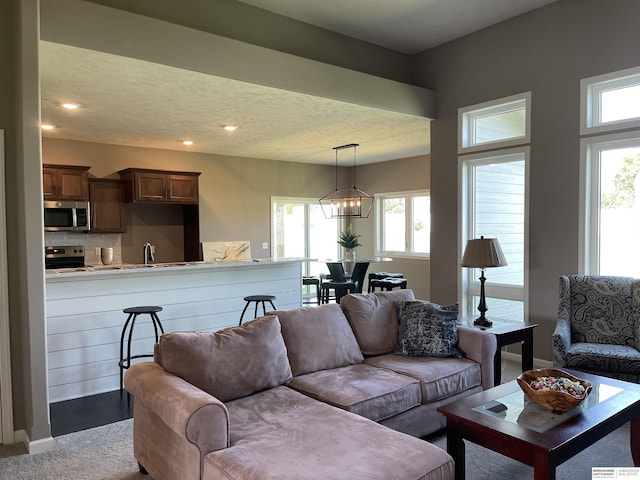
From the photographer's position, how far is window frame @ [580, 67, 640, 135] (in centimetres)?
400

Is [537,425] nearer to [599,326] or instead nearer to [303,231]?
[599,326]

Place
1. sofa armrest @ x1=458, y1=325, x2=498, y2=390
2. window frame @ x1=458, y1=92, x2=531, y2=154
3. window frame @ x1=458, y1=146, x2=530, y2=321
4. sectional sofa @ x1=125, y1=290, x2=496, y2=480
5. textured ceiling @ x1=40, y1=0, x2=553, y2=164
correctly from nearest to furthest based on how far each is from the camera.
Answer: sectional sofa @ x1=125, y1=290, x2=496, y2=480
sofa armrest @ x1=458, y1=325, x2=498, y2=390
textured ceiling @ x1=40, y1=0, x2=553, y2=164
window frame @ x1=458, y1=92, x2=531, y2=154
window frame @ x1=458, y1=146, x2=530, y2=321

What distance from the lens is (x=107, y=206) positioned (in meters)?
6.67

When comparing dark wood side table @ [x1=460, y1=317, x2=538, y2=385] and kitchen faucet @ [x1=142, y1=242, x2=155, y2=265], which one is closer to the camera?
dark wood side table @ [x1=460, y1=317, x2=538, y2=385]

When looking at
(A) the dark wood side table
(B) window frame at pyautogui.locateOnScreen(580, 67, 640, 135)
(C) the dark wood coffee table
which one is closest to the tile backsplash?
(A) the dark wood side table

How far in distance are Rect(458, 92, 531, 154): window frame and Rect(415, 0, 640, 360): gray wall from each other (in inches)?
2.7

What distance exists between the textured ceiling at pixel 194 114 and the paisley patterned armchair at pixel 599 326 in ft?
8.89

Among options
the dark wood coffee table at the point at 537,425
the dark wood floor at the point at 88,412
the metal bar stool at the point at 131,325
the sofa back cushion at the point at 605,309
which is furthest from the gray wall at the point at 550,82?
the dark wood floor at the point at 88,412

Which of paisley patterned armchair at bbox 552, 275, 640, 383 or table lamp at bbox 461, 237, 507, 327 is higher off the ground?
table lamp at bbox 461, 237, 507, 327

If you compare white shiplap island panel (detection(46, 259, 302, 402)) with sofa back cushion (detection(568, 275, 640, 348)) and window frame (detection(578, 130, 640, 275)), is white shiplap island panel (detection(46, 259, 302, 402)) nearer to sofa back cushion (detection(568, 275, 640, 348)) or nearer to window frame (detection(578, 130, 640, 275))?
sofa back cushion (detection(568, 275, 640, 348))

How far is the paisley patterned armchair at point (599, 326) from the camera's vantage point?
3.38 metres

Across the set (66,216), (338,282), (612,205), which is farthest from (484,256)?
(66,216)

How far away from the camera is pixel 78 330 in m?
3.90

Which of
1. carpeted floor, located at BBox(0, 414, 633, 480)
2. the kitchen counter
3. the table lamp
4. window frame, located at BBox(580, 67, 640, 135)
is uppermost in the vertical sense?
window frame, located at BBox(580, 67, 640, 135)
